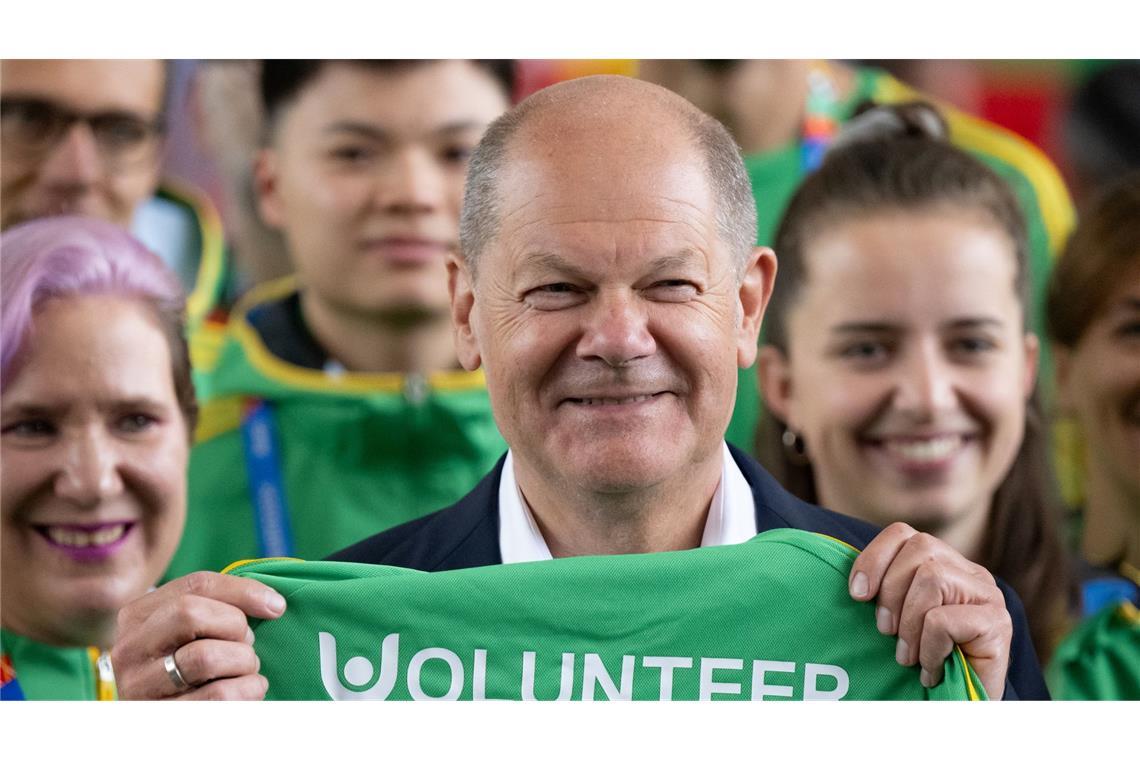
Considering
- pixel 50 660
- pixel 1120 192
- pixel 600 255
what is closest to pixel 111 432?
pixel 50 660

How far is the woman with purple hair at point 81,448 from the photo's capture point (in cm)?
209

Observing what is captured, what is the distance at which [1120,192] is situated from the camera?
7.34 feet

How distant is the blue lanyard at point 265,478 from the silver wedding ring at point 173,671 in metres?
0.63

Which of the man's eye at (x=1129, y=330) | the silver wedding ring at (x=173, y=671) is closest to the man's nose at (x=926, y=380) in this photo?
the man's eye at (x=1129, y=330)

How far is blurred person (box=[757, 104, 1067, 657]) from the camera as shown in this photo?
6.96ft

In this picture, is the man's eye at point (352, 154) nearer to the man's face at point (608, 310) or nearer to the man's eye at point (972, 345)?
the man's face at point (608, 310)

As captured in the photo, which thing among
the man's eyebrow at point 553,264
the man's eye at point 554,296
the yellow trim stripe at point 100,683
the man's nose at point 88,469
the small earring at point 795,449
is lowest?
the yellow trim stripe at point 100,683

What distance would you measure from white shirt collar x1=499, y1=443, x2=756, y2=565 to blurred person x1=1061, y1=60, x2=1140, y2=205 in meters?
0.81

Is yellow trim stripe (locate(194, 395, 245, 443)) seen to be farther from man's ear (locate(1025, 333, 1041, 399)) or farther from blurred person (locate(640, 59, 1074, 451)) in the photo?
man's ear (locate(1025, 333, 1041, 399))

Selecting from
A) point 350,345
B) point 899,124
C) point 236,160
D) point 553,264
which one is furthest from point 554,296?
point 236,160

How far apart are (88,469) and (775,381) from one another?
1020 millimetres

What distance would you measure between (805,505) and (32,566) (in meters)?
1.13

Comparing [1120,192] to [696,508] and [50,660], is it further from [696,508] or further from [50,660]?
[50,660]

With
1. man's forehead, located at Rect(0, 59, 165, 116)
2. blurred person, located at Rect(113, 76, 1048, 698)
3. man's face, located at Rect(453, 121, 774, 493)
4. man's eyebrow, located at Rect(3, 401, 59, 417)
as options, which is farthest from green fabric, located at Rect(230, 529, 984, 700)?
man's forehead, located at Rect(0, 59, 165, 116)
